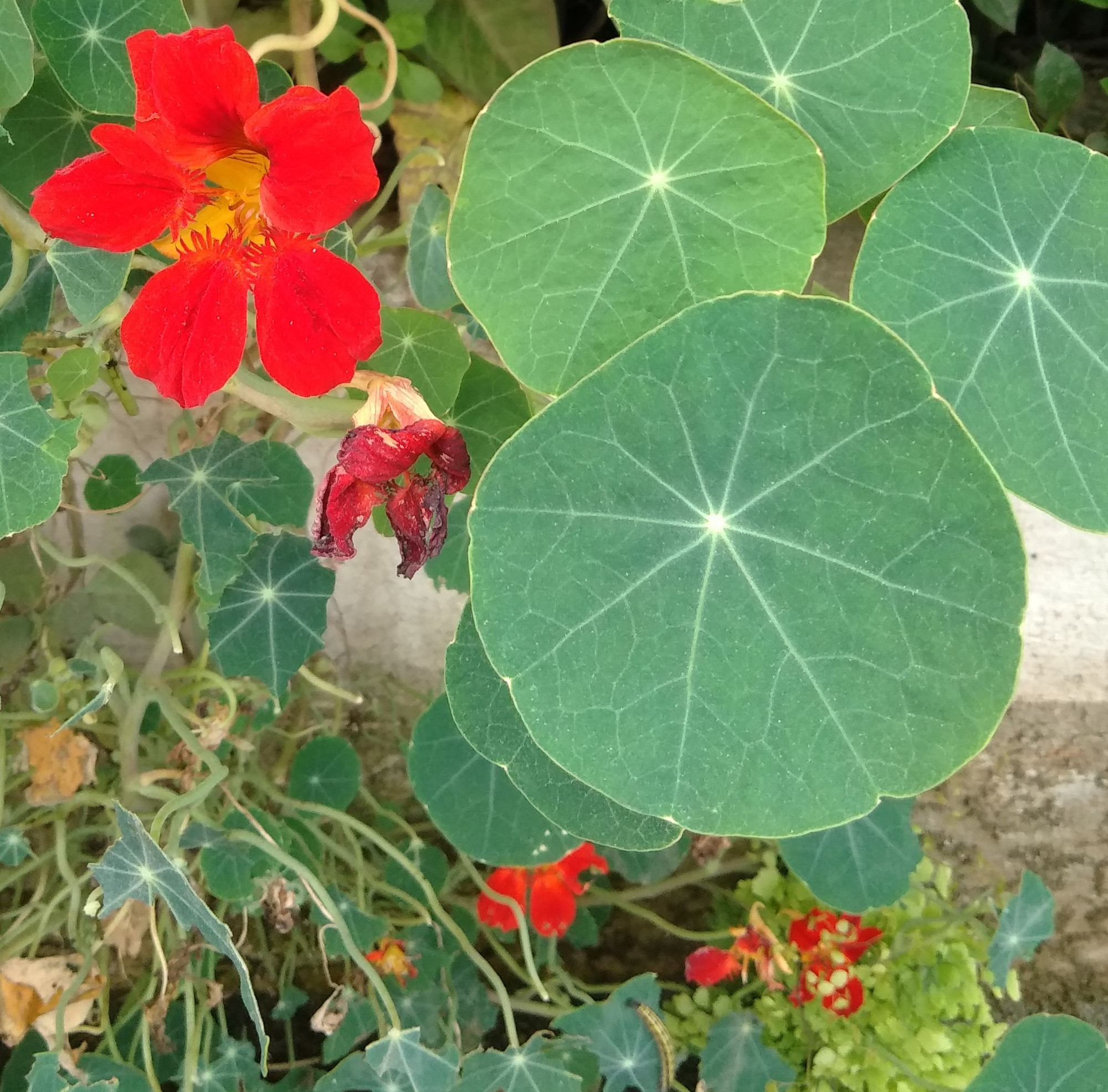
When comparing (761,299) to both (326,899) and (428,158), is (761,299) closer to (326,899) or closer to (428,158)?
(326,899)

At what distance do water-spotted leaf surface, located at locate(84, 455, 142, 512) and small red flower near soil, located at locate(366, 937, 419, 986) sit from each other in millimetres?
699

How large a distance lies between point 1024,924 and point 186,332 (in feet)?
4.21

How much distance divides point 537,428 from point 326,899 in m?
0.57

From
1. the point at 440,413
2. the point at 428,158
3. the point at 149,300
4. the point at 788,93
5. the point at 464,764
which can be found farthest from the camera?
the point at 428,158

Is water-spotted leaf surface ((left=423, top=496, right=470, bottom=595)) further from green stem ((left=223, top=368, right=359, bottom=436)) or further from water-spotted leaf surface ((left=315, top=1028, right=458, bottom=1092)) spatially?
water-spotted leaf surface ((left=315, top=1028, right=458, bottom=1092))

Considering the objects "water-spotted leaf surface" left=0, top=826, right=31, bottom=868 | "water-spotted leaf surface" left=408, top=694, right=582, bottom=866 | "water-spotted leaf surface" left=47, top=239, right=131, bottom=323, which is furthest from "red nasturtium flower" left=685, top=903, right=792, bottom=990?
"water-spotted leaf surface" left=47, top=239, right=131, bottom=323

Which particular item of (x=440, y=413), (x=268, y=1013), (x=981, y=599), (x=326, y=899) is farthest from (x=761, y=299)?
(x=268, y=1013)

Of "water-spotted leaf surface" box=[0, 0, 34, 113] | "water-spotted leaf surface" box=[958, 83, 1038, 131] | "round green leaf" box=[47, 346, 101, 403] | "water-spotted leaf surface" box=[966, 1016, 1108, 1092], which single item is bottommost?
"water-spotted leaf surface" box=[966, 1016, 1108, 1092]

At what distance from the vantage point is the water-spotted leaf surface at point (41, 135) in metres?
0.94

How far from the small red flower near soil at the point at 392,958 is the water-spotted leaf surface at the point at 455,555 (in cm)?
51

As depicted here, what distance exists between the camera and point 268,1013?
70.1 inches

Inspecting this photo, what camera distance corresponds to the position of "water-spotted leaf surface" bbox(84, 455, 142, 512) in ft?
4.29

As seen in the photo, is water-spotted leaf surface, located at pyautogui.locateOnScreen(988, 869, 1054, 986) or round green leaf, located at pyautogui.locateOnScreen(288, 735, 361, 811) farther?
round green leaf, located at pyautogui.locateOnScreen(288, 735, 361, 811)

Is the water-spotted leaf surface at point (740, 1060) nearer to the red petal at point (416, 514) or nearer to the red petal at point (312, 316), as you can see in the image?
the red petal at point (416, 514)
